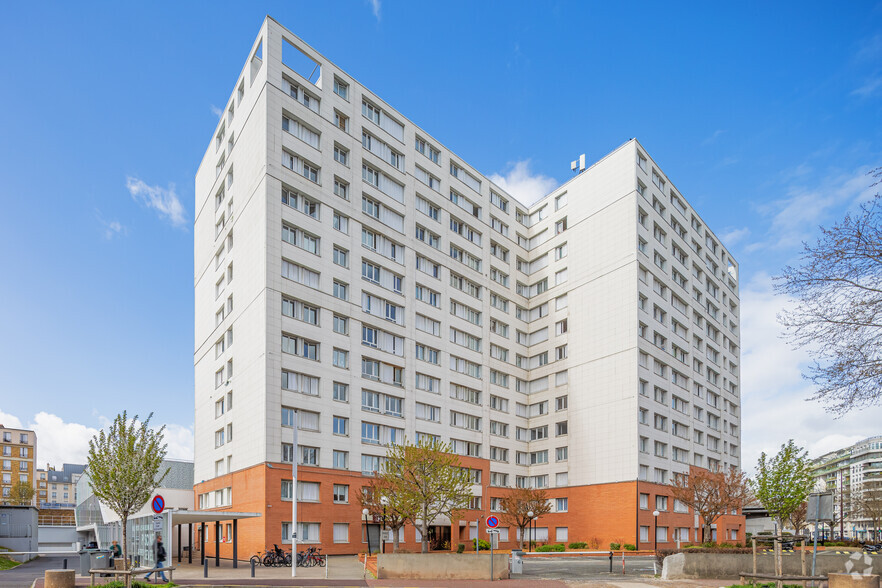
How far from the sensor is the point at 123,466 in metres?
28.1

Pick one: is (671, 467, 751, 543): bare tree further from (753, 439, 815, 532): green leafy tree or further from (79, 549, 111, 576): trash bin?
(79, 549, 111, 576): trash bin

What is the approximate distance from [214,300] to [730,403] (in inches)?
2472

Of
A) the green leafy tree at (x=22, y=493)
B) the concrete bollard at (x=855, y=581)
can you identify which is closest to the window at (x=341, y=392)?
the concrete bollard at (x=855, y=581)

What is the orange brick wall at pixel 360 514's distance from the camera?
156 feet

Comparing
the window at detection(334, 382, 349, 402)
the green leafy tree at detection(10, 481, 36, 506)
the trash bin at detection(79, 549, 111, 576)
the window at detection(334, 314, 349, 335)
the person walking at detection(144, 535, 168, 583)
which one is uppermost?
the window at detection(334, 314, 349, 335)

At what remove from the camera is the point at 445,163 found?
6962 cm

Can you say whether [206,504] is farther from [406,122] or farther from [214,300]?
[406,122]

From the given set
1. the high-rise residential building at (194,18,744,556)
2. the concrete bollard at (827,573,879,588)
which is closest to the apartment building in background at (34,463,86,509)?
the high-rise residential building at (194,18,744,556)

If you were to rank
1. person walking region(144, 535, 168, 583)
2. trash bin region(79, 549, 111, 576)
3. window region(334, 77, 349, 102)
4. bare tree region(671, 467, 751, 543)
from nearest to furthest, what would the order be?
person walking region(144, 535, 168, 583) → trash bin region(79, 549, 111, 576) → bare tree region(671, 467, 751, 543) → window region(334, 77, 349, 102)

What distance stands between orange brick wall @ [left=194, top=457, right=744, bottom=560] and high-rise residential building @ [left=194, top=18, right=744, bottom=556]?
0.19 metres

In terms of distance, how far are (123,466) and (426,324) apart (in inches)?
1476

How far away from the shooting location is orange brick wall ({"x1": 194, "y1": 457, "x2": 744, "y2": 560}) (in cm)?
4747

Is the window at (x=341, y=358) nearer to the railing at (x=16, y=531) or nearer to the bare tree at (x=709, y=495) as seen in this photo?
the bare tree at (x=709, y=495)

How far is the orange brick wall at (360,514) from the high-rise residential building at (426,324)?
190 mm
